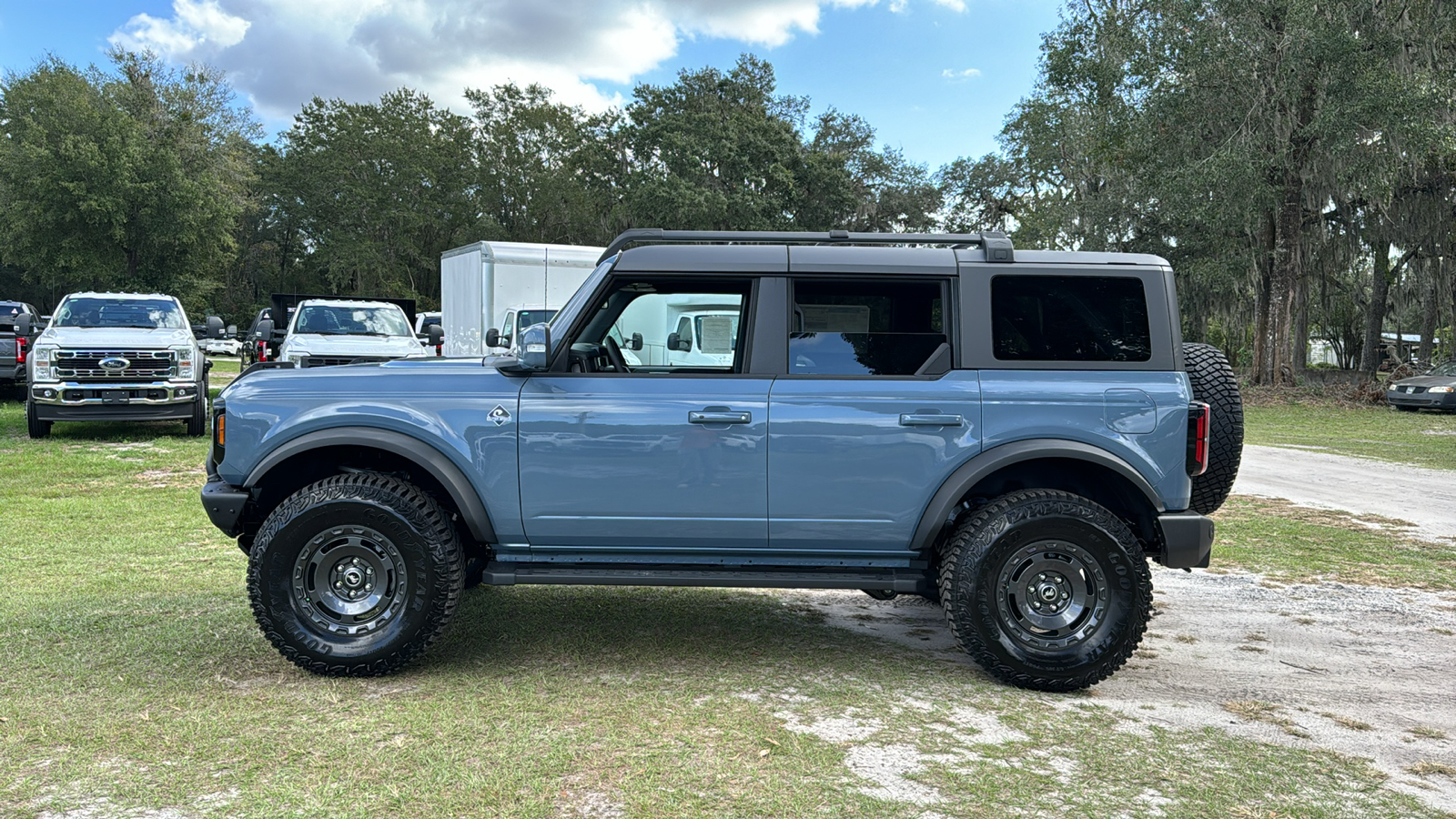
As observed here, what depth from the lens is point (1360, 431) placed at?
18406 millimetres

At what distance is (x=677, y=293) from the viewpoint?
4.61 metres

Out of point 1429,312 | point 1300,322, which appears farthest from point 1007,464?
A: point 1300,322

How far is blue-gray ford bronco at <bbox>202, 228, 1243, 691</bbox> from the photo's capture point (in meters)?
4.26

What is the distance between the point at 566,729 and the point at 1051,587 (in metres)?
2.17

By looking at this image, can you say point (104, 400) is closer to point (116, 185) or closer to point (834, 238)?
point (834, 238)

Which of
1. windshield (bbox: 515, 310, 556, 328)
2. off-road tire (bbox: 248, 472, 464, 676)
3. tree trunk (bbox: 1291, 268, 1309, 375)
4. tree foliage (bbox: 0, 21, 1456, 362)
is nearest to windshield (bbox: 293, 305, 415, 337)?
windshield (bbox: 515, 310, 556, 328)

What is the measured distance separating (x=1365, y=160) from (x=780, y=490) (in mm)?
23320

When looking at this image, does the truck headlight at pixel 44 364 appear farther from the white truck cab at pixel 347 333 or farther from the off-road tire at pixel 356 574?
the off-road tire at pixel 356 574

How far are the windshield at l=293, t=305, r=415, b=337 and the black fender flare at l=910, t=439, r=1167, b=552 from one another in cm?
1237

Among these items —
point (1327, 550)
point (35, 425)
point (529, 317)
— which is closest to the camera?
point (1327, 550)

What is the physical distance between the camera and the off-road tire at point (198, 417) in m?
13.7

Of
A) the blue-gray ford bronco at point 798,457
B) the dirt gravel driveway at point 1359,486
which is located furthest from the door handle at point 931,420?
the dirt gravel driveway at point 1359,486

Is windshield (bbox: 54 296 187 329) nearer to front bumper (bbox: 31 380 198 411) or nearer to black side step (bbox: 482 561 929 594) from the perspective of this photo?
front bumper (bbox: 31 380 198 411)

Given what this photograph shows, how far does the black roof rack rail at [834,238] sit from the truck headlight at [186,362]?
437 inches
